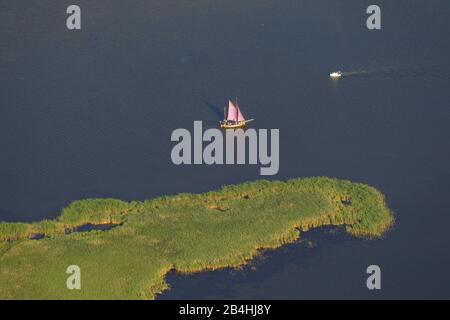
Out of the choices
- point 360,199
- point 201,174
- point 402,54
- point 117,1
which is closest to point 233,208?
point 201,174

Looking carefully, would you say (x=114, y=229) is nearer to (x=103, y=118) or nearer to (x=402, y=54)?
(x=103, y=118)

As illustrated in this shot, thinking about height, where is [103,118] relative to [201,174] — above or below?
above

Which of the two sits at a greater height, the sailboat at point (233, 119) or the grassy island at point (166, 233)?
the sailboat at point (233, 119)

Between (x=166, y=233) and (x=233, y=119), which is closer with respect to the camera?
(x=166, y=233)

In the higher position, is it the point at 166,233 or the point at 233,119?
the point at 233,119

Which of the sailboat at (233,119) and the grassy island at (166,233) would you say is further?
the sailboat at (233,119)
